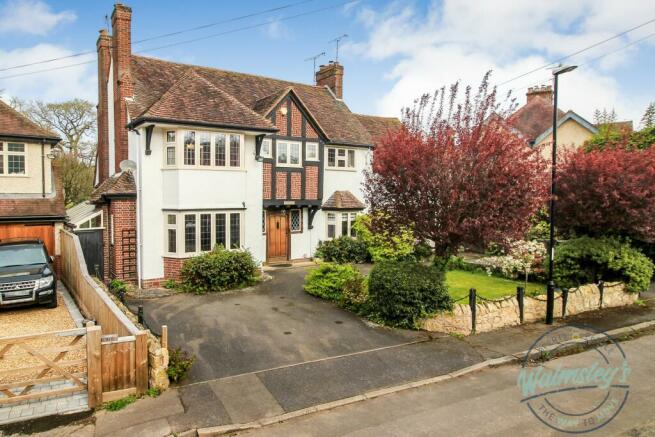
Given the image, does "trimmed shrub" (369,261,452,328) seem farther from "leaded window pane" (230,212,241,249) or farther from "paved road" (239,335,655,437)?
"leaded window pane" (230,212,241,249)

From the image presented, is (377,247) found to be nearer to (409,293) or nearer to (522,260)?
(522,260)

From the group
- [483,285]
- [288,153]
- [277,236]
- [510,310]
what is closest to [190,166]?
[288,153]

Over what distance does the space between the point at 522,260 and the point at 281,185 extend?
1042 centimetres

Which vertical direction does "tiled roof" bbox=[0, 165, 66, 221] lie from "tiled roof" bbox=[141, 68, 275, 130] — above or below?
below

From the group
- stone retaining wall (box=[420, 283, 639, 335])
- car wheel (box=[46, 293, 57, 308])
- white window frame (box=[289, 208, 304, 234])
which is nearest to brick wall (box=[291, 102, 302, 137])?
white window frame (box=[289, 208, 304, 234])

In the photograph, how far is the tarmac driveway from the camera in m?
9.33

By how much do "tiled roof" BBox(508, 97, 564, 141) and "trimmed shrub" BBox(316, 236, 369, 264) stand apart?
16.0 metres

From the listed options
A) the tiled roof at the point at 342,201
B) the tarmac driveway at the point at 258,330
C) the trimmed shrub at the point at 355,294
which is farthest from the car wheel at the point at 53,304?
the tiled roof at the point at 342,201

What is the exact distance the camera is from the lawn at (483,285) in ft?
50.1

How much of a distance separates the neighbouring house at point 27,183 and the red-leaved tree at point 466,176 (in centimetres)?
1279

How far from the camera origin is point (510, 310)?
11.8 meters

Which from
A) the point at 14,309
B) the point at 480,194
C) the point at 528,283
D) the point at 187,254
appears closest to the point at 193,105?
the point at 187,254

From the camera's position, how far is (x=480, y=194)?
10.4 metres

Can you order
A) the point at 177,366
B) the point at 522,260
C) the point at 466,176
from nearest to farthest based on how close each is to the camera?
1. the point at 177,366
2. the point at 466,176
3. the point at 522,260
